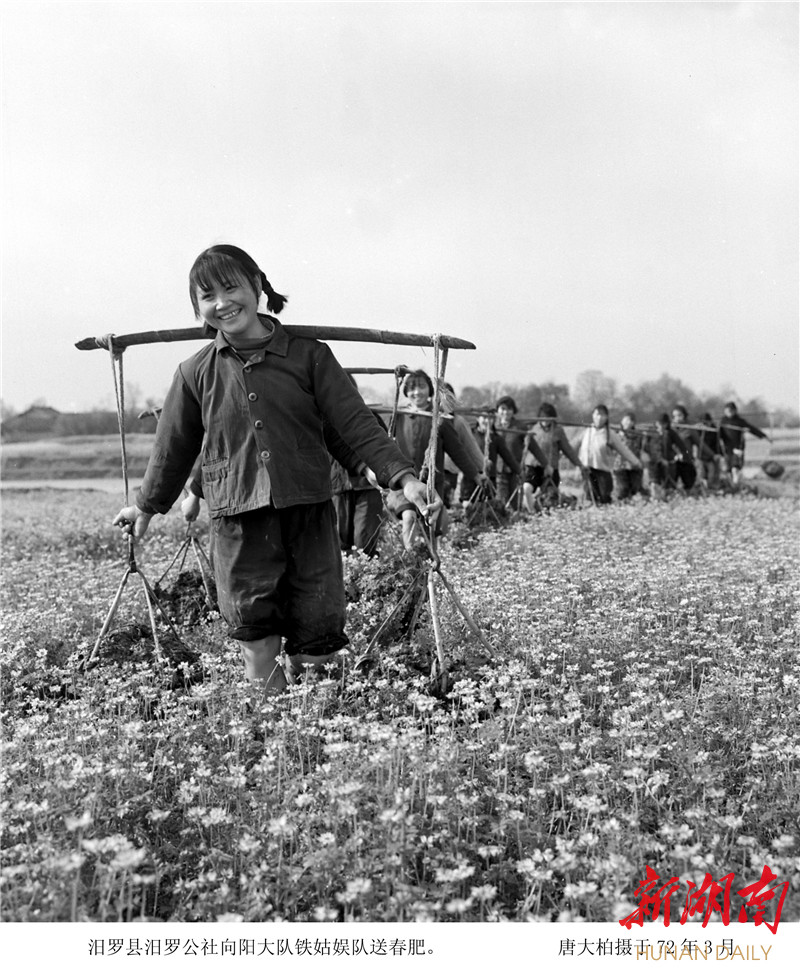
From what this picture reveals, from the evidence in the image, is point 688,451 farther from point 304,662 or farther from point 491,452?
point 304,662

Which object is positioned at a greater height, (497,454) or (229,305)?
(229,305)

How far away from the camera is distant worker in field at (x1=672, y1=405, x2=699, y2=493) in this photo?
1652 cm

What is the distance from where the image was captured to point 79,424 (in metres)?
28.2

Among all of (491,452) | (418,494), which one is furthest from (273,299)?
(491,452)

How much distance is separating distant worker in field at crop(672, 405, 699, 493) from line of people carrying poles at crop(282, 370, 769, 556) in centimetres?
2

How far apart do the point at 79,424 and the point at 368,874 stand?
27844 millimetres

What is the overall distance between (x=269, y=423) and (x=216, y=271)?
24.7 inches

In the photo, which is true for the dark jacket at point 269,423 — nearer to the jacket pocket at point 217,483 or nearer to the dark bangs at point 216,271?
the jacket pocket at point 217,483

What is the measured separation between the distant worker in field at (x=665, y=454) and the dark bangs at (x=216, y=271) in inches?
526

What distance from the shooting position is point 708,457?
679 inches

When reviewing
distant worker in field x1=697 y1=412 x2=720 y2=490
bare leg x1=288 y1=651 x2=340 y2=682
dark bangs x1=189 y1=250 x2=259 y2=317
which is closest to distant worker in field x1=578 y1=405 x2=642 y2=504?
distant worker in field x1=697 y1=412 x2=720 y2=490
